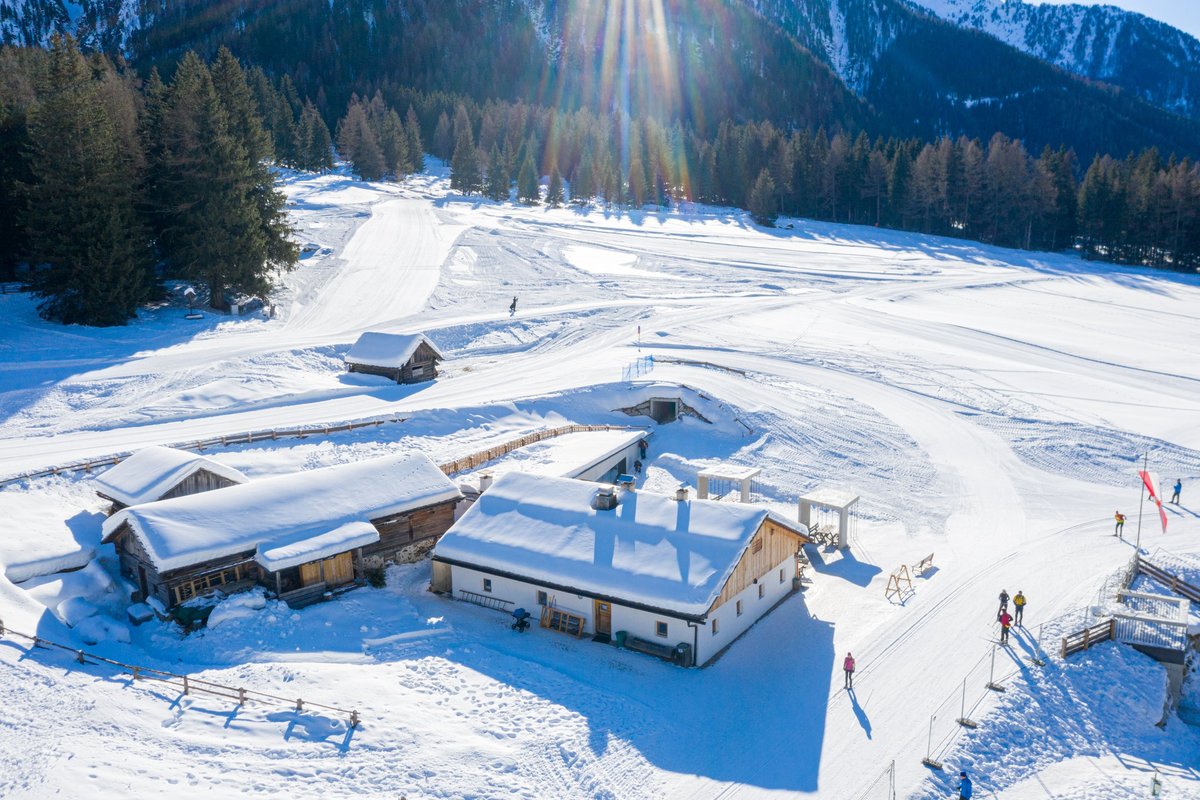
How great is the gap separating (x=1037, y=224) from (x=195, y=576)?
108493mm

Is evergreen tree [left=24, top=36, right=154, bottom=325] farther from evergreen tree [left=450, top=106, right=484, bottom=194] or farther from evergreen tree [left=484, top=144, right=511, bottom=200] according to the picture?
evergreen tree [left=450, top=106, right=484, bottom=194]

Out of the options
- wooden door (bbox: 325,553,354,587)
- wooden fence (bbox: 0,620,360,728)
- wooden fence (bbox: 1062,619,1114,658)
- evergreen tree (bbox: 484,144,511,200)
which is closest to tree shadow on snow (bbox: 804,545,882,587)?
wooden fence (bbox: 1062,619,1114,658)

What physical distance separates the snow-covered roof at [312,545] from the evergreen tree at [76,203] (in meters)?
30.4

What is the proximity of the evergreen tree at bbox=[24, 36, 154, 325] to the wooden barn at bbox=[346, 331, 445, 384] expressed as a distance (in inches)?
561

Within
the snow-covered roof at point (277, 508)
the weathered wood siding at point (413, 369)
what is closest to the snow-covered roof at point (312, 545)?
Result: the snow-covered roof at point (277, 508)

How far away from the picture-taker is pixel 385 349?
156 feet

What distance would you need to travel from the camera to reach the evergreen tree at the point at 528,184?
11700 cm

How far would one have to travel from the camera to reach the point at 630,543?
2600 cm

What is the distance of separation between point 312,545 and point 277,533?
1161mm

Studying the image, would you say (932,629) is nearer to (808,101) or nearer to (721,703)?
(721,703)

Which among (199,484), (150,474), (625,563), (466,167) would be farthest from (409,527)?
(466,167)

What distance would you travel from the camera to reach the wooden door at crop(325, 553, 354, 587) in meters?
26.9

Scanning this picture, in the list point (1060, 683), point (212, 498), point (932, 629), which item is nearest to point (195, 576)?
point (212, 498)

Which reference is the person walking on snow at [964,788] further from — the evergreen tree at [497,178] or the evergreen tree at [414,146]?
the evergreen tree at [414,146]
